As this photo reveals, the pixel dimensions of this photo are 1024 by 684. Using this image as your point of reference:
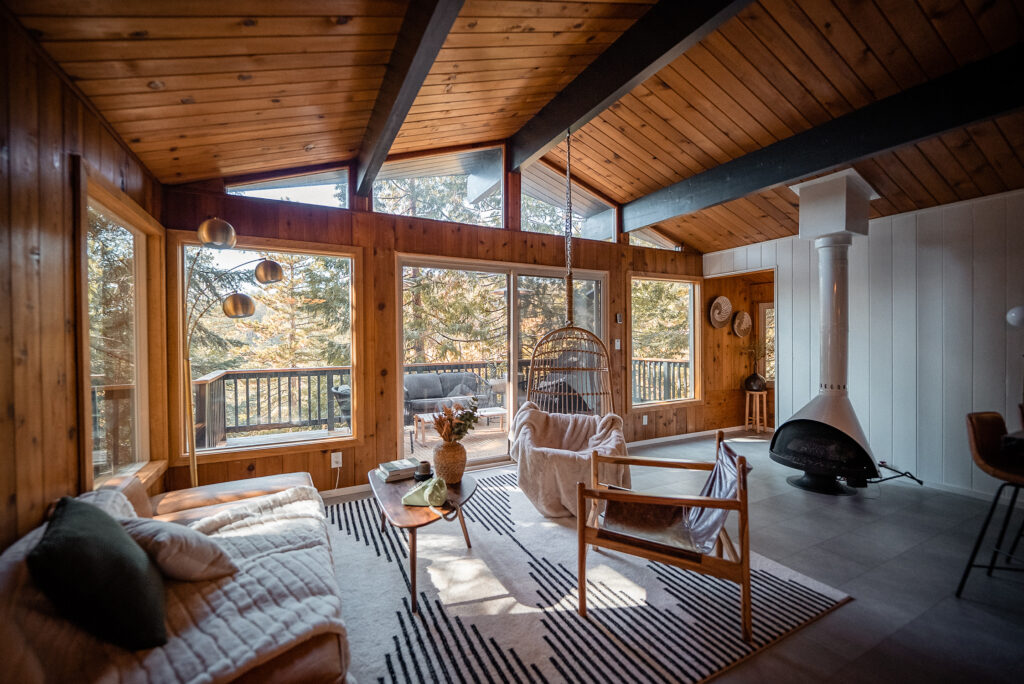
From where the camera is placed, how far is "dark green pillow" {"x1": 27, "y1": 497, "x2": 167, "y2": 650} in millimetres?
1229

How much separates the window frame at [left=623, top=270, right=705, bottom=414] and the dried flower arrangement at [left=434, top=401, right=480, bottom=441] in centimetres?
281

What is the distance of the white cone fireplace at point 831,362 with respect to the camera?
350 centimetres

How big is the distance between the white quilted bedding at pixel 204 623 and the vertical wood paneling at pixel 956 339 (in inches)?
186

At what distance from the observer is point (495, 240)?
172 inches

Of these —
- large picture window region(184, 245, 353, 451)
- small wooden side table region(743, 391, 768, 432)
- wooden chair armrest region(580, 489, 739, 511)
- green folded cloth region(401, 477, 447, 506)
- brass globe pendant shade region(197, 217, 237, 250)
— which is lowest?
small wooden side table region(743, 391, 768, 432)

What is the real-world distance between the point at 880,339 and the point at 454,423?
159 inches

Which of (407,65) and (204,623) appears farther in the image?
(407,65)

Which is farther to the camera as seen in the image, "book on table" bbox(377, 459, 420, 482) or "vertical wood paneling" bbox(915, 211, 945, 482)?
"vertical wood paneling" bbox(915, 211, 945, 482)

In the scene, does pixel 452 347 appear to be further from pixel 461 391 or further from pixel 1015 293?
pixel 1015 293

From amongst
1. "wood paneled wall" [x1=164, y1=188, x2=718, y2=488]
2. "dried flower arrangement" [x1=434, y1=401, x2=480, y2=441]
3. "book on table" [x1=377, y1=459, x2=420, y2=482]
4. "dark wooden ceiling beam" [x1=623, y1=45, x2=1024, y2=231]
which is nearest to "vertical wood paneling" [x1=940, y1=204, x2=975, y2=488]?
"dark wooden ceiling beam" [x1=623, y1=45, x2=1024, y2=231]

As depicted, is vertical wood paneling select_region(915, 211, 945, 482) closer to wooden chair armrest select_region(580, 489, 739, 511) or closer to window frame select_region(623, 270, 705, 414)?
window frame select_region(623, 270, 705, 414)

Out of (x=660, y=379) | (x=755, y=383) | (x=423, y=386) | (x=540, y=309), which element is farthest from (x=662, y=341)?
(x=423, y=386)

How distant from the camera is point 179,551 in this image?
62.3 inches

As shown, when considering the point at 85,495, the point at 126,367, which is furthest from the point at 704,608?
the point at 126,367
